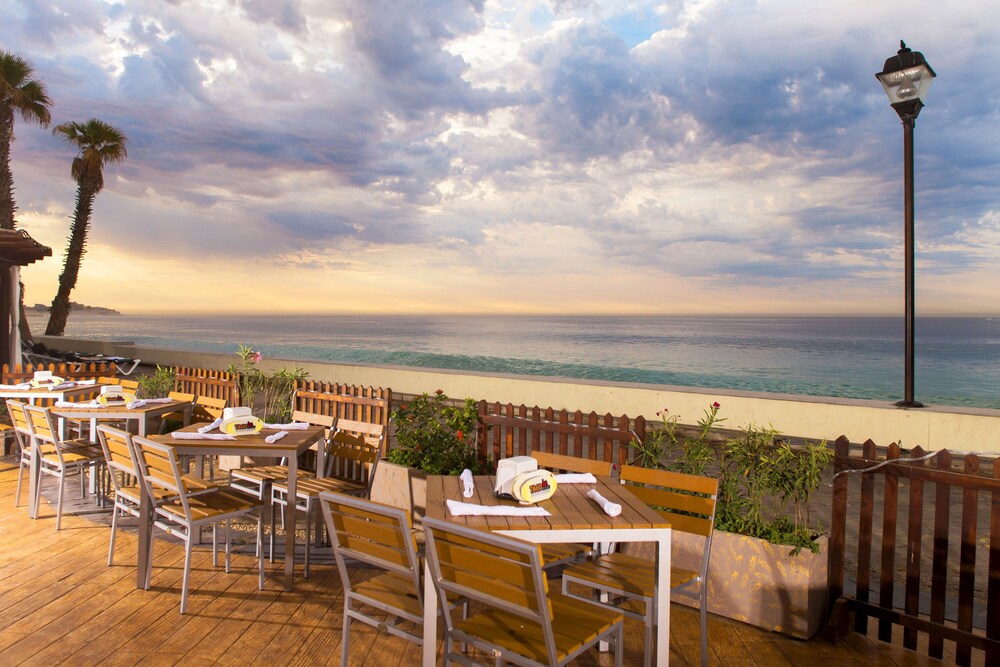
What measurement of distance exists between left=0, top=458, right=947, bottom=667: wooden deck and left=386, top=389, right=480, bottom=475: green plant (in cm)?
108

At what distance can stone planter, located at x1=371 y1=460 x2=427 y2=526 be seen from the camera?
186 inches

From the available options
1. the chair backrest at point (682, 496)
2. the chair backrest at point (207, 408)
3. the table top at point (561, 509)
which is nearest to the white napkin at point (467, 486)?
the table top at point (561, 509)

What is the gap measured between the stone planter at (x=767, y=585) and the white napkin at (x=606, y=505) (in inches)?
41.3

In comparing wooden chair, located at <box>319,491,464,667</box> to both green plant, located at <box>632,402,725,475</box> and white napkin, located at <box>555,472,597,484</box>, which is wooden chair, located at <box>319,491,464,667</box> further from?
green plant, located at <box>632,402,725,475</box>

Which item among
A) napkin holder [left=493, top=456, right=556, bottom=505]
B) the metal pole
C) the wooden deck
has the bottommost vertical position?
the wooden deck

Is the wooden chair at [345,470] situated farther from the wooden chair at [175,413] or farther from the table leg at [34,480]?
the table leg at [34,480]

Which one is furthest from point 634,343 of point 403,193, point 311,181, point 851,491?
point 851,491

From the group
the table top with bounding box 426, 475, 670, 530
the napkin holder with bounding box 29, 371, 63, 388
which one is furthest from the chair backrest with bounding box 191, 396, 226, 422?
the table top with bounding box 426, 475, 670, 530

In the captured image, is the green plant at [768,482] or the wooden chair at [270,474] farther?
the wooden chair at [270,474]

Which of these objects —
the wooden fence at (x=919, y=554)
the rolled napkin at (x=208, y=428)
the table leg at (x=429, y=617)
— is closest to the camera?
the table leg at (x=429, y=617)

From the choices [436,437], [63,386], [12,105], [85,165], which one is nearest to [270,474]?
[436,437]

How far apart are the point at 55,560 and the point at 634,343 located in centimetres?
5251

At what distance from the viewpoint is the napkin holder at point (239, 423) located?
4293 mm

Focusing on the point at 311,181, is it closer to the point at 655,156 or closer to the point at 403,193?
the point at 403,193
